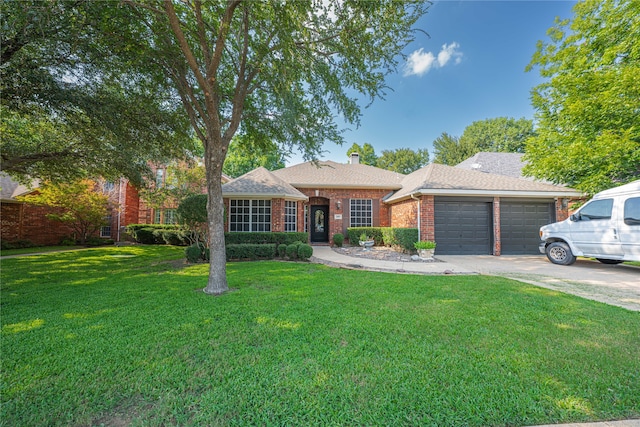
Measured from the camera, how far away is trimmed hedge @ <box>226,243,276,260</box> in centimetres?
902

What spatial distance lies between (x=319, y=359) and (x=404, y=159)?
109ft

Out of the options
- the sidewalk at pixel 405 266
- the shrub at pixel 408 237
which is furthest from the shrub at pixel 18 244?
the shrub at pixel 408 237

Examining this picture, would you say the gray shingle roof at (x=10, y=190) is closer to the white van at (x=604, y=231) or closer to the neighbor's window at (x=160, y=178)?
the neighbor's window at (x=160, y=178)

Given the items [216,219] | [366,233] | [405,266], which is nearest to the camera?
[216,219]

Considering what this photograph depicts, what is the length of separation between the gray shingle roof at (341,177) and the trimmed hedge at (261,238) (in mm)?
4235

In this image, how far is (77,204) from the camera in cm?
1426

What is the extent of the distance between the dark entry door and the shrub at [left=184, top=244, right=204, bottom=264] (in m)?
7.23

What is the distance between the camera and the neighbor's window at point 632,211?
6156 millimetres

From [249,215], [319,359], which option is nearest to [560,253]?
[319,359]

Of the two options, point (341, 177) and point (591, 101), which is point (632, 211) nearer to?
point (591, 101)

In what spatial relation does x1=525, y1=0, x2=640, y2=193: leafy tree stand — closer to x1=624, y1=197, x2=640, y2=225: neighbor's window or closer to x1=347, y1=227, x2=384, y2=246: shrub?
x1=624, y1=197, x2=640, y2=225: neighbor's window

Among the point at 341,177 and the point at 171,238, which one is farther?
the point at 171,238

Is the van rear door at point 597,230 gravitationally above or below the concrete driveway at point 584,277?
above

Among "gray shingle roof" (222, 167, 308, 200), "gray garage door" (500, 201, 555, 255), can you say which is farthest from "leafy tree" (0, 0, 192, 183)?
"gray garage door" (500, 201, 555, 255)
